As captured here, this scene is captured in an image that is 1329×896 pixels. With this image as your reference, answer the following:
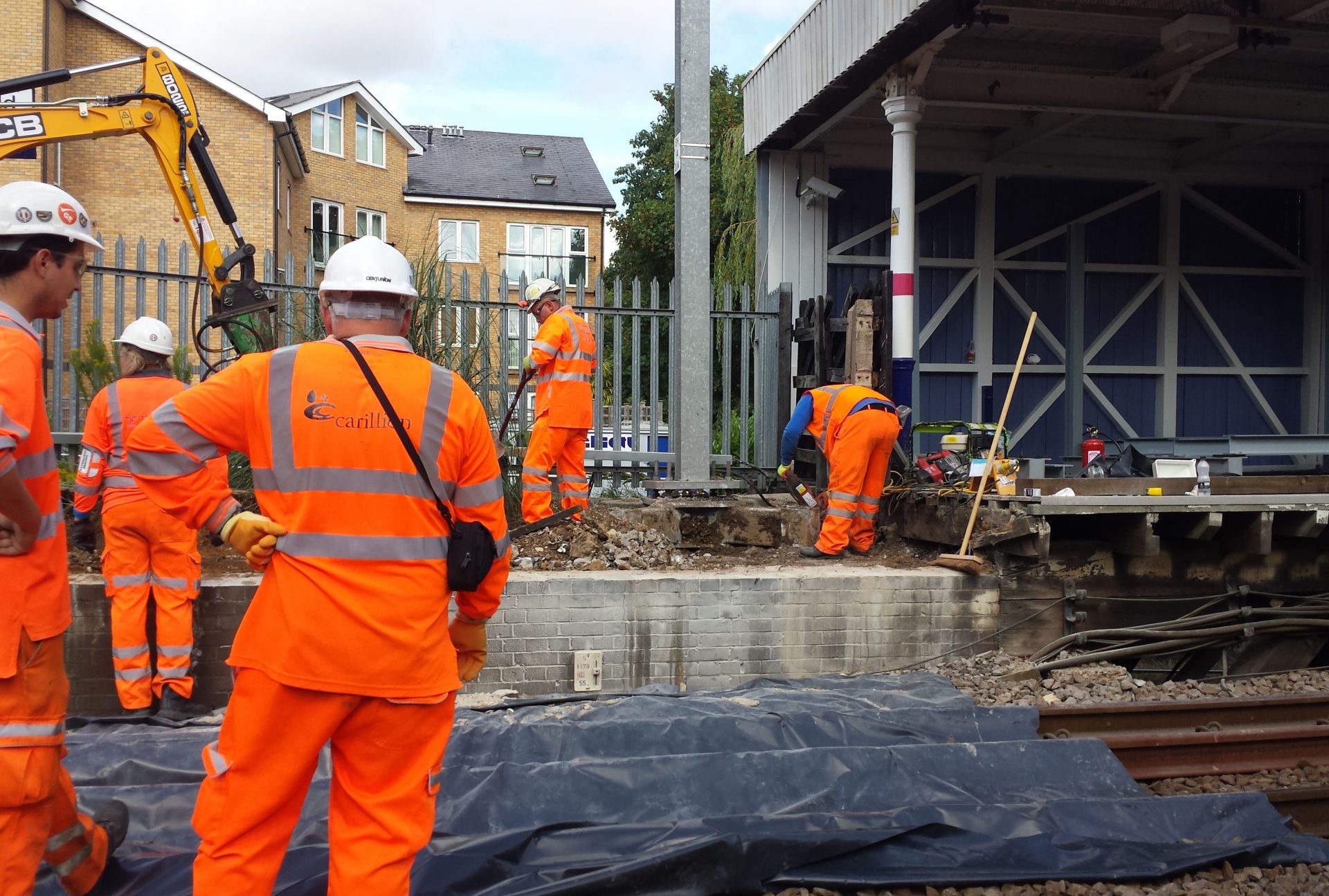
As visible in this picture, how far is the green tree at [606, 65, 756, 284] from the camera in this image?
27.9 metres

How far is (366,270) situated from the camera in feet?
10.0

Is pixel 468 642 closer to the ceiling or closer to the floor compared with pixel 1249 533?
closer to the ceiling

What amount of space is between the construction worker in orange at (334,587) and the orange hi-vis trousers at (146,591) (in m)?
3.33

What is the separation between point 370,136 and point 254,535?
32747 mm

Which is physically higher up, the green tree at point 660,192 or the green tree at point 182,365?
the green tree at point 660,192

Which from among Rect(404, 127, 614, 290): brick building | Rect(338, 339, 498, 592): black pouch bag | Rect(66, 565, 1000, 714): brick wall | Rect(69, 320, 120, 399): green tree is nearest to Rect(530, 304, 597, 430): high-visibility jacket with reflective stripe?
Rect(66, 565, 1000, 714): brick wall

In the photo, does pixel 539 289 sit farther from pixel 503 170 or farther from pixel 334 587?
pixel 503 170

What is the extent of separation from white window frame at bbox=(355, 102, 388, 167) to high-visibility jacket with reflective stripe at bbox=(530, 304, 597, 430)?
26804 mm

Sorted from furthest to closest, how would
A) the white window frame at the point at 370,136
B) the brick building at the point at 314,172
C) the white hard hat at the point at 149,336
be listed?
the white window frame at the point at 370,136
the brick building at the point at 314,172
the white hard hat at the point at 149,336

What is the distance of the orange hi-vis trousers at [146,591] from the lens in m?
6.01

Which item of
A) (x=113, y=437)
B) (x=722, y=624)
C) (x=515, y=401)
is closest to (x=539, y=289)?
(x=515, y=401)

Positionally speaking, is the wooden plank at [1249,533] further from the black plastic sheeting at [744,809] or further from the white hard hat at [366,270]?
the white hard hat at [366,270]

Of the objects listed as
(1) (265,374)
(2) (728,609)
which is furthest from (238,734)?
(2) (728,609)

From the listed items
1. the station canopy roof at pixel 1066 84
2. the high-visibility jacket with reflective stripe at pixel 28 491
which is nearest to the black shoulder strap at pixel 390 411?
the high-visibility jacket with reflective stripe at pixel 28 491
